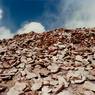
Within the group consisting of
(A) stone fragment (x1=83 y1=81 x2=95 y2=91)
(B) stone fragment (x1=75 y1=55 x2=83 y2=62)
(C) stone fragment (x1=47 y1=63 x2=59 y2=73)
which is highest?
(B) stone fragment (x1=75 y1=55 x2=83 y2=62)

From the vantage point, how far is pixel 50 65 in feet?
51.3

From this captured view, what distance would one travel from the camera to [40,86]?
13.5 metres

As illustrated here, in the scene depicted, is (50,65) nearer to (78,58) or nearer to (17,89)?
(78,58)

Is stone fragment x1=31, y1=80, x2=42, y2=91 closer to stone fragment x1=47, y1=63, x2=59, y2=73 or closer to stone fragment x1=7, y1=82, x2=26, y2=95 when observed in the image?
stone fragment x1=7, y1=82, x2=26, y2=95

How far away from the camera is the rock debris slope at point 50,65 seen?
13.5 m

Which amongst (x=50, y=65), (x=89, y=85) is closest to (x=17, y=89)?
(x=50, y=65)

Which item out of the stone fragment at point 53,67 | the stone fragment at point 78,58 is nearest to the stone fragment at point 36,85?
the stone fragment at point 53,67

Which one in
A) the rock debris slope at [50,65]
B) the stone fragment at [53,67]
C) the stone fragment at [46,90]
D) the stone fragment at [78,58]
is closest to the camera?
the stone fragment at [46,90]

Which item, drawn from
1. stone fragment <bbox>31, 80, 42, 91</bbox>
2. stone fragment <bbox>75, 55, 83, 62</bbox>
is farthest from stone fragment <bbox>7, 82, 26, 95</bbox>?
stone fragment <bbox>75, 55, 83, 62</bbox>

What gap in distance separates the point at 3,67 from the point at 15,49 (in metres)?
3.21

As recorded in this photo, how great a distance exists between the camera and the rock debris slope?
13.5 meters

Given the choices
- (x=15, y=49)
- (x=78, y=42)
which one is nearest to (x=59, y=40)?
(x=78, y=42)

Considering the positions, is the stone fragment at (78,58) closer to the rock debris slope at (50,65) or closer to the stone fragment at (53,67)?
the rock debris slope at (50,65)

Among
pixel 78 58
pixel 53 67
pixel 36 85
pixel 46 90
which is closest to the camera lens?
pixel 46 90
